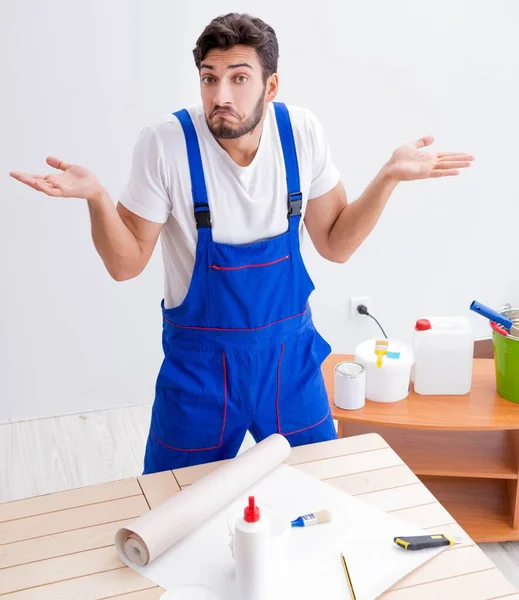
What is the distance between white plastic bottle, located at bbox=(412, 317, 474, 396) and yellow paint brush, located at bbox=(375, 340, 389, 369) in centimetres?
10

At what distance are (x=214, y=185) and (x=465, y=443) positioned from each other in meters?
1.40

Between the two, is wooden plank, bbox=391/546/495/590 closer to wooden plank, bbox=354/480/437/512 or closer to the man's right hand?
wooden plank, bbox=354/480/437/512

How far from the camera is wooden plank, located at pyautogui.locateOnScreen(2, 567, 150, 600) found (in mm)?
1372

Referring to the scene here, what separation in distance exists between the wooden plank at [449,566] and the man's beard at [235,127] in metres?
1.04

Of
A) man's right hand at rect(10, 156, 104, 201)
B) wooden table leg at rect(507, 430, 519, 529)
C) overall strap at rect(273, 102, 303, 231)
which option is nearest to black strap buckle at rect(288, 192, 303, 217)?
overall strap at rect(273, 102, 303, 231)

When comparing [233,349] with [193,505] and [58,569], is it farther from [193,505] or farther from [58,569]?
[58,569]

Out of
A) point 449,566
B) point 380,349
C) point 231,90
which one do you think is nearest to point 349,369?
point 380,349

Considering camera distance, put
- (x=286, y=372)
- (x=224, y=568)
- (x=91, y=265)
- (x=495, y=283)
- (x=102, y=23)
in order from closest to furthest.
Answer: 1. (x=224, y=568)
2. (x=286, y=372)
3. (x=102, y=23)
4. (x=91, y=265)
5. (x=495, y=283)

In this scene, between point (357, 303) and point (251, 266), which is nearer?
point (251, 266)

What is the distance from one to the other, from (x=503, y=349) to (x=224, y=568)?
1.44 metres

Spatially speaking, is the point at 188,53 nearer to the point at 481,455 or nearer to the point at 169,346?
the point at 169,346

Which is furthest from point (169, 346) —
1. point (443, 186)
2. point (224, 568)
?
point (443, 186)

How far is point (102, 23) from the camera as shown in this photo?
3.12 m

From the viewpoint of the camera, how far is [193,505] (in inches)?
60.2
